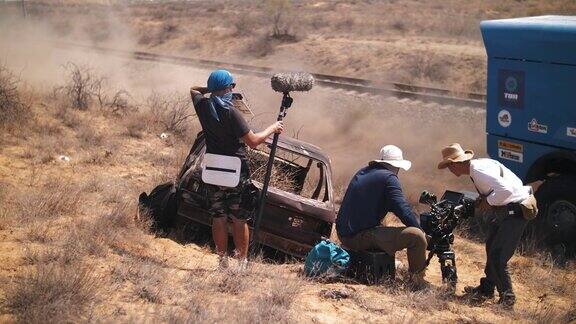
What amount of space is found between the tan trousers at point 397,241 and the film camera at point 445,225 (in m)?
0.18

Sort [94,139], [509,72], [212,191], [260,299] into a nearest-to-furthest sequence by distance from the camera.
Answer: [260,299], [212,191], [509,72], [94,139]

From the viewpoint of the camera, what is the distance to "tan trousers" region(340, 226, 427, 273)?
5859 millimetres

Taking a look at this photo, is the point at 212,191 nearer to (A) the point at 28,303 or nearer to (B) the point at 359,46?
(A) the point at 28,303

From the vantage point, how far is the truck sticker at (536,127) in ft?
24.4

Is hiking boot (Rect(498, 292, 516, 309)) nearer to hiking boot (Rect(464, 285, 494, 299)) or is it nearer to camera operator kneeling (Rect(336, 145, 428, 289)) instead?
hiking boot (Rect(464, 285, 494, 299))

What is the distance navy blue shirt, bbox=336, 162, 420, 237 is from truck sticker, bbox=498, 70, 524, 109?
2.67 m

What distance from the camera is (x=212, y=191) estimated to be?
19.2 ft

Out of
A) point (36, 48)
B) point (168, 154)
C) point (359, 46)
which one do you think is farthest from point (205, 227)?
point (36, 48)

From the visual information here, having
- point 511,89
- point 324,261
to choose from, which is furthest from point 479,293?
point 511,89

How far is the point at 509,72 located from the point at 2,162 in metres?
6.70

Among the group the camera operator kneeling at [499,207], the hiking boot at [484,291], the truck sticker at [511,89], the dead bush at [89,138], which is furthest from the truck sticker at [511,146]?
the dead bush at [89,138]

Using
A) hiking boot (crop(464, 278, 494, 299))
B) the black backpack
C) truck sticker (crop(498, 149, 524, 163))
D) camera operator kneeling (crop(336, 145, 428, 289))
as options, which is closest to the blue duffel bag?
camera operator kneeling (crop(336, 145, 428, 289))

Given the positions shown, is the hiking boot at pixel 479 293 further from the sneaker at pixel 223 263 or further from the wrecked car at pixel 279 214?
the sneaker at pixel 223 263

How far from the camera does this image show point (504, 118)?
310 inches
